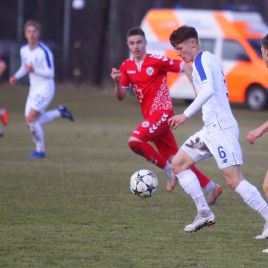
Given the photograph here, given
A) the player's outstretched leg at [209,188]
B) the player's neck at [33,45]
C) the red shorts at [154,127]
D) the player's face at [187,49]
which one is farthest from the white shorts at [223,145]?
the player's neck at [33,45]

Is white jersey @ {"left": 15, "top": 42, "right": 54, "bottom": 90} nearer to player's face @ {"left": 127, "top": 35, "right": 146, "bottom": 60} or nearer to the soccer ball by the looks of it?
player's face @ {"left": 127, "top": 35, "right": 146, "bottom": 60}

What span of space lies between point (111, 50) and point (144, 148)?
30388 mm

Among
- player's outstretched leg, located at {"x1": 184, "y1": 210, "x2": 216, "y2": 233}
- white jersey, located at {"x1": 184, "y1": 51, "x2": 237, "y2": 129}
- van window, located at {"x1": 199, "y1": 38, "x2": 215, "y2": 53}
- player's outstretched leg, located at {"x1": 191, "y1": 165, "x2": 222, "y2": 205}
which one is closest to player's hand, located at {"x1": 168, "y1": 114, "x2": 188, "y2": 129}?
white jersey, located at {"x1": 184, "y1": 51, "x2": 237, "y2": 129}

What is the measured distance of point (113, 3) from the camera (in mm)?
42781

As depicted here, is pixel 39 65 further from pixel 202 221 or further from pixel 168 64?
pixel 202 221

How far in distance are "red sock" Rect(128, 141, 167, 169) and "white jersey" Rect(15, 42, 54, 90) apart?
468 cm

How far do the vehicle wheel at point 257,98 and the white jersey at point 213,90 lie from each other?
18607 mm

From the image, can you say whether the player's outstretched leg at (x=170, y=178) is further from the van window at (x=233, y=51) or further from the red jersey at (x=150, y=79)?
the van window at (x=233, y=51)

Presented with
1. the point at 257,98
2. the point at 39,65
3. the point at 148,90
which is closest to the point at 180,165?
the point at 148,90

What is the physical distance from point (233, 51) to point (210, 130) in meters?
19.6

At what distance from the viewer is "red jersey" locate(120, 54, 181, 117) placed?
11023mm

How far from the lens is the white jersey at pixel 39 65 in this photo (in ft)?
50.6

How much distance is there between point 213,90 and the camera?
8234 millimetres

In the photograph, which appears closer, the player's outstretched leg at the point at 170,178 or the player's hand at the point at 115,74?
the player's hand at the point at 115,74
